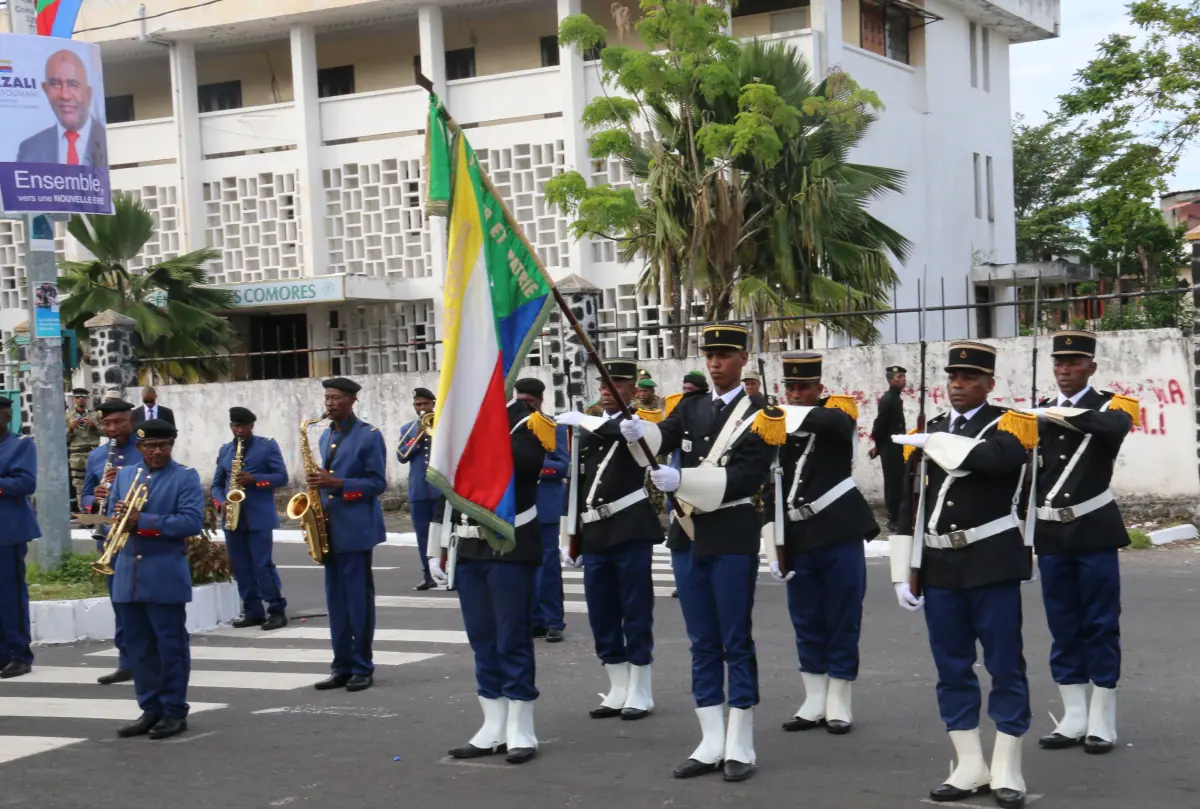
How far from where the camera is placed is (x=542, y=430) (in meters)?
8.42

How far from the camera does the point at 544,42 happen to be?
33.0m

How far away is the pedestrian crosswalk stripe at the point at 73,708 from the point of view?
9781mm

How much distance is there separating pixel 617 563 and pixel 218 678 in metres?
3.35

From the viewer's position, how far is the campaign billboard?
13.5m

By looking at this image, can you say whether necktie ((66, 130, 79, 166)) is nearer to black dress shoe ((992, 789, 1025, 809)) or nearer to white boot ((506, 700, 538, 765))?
white boot ((506, 700, 538, 765))

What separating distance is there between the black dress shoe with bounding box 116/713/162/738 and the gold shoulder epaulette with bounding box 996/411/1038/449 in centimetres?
513

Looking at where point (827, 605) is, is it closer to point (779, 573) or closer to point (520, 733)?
point (779, 573)

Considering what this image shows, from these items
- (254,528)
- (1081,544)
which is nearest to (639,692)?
(1081,544)

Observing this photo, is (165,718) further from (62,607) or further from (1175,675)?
(1175,675)

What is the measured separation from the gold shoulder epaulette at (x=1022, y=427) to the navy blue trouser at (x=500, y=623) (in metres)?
2.68

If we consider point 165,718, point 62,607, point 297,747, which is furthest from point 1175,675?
point 62,607

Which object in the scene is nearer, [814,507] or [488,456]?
[488,456]

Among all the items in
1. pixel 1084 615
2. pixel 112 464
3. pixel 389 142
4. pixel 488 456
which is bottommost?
pixel 1084 615

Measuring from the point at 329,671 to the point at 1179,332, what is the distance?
11714mm
